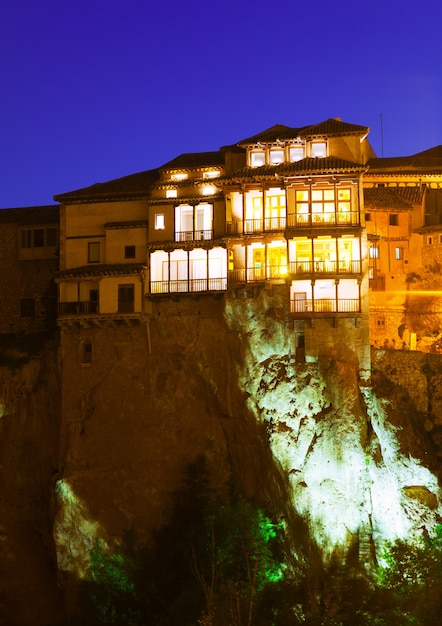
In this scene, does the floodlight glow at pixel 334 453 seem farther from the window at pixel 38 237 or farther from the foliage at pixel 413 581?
the window at pixel 38 237

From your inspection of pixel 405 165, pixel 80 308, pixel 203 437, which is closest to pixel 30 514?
pixel 203 437

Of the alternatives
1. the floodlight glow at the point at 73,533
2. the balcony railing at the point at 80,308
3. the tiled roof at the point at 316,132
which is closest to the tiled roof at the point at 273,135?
the tiled roof at the point at 316,132

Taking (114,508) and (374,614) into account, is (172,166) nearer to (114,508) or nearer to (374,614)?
(114,508)

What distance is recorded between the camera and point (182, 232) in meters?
53.8

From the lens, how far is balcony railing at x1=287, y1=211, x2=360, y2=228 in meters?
50.7

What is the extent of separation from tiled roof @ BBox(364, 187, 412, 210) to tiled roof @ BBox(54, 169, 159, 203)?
45.8 feet

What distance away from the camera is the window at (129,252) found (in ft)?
179

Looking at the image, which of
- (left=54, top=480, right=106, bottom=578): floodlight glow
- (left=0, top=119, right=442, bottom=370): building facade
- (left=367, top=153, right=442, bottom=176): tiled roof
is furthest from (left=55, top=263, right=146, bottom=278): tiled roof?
(left=367, top=153, right=442, bottom=176): tiled roof

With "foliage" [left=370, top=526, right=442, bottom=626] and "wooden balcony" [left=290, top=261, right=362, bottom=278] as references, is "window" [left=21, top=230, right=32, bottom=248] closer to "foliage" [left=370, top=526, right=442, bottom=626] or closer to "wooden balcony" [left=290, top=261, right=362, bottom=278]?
"wooden balcony" [left=290, top=261, right=362, bottom=278]

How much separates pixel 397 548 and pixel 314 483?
17.0 ft

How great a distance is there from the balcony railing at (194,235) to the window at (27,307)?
13.1 metres

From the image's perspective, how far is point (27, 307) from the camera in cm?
6128

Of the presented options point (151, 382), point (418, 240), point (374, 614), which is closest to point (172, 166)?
point (151, 382)

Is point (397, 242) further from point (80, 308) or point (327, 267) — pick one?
point (80, 308)
